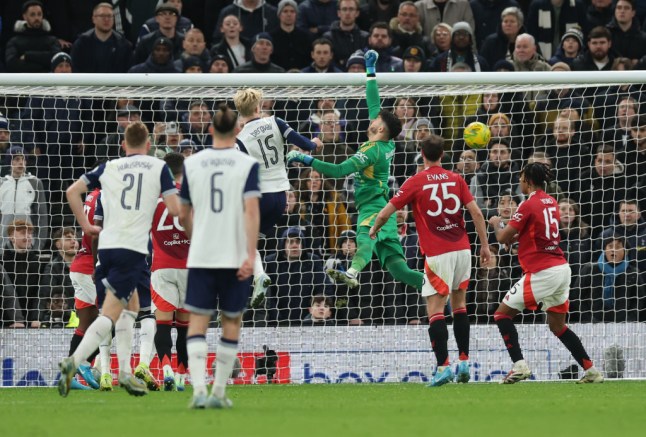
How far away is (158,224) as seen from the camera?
12.0 metres

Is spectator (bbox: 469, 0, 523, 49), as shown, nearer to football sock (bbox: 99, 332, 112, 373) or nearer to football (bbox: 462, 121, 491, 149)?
football (bbox: 462, 121, 491, 149)

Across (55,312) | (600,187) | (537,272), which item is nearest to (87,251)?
(55,312)

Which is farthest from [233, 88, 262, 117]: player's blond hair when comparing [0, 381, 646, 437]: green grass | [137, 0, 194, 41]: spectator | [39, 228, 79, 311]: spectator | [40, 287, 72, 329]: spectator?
[137, 0, 194, 41]: spectator

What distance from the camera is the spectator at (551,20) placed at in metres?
19.0

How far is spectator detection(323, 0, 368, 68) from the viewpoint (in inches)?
719

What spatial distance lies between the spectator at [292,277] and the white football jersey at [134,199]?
188 inches

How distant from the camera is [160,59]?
55.9 feet

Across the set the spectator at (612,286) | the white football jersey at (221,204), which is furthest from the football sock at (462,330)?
the white football jersey at (221,204)

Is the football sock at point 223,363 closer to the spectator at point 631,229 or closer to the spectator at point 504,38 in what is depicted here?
the spectator at point 631,229

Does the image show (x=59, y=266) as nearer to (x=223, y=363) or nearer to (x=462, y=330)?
(x=462, y=330)

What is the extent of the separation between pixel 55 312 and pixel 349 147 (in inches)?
173

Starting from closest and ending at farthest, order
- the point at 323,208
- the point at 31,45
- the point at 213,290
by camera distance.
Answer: the point at 213,290
the point at 323,208
the point at 31,45

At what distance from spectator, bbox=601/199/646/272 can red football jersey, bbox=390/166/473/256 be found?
3128 millimetres

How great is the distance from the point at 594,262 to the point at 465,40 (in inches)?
168
